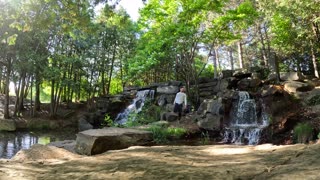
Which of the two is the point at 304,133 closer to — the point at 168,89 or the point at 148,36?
the point at 148,36

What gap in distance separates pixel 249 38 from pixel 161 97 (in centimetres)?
1162

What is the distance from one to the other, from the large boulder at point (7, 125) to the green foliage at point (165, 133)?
→ 1165 centimetres

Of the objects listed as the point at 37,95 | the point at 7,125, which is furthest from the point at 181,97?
the point at 37,95

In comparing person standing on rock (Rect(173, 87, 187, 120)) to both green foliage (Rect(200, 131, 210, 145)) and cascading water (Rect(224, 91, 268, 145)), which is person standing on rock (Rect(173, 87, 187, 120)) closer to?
green foliage (Rect(200, 131, 210, 145))

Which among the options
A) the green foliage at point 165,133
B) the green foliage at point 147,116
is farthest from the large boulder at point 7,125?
the green foliage at point 165,133

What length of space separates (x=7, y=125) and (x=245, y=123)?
14.1m

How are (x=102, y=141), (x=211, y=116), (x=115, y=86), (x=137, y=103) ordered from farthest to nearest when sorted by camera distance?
(x=115, y=86) < (x=137, y=103) < (x=211, y=116) < (x=102, y=141)

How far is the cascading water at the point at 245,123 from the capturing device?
419 inches

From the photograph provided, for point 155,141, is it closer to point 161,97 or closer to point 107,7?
point 107,7

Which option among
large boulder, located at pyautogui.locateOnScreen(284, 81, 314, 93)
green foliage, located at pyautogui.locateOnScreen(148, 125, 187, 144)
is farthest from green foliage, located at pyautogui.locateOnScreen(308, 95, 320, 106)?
green foliage, located at pyautogui.locateOnScreen(148, 125, 187, 144)

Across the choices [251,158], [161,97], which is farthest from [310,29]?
[251,158]

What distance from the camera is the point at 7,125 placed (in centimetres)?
1738

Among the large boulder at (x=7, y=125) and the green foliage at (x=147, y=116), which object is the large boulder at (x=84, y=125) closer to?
the large boulder at (x=7, y=125)

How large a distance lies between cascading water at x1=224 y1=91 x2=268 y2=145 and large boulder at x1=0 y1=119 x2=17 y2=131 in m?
13.3
